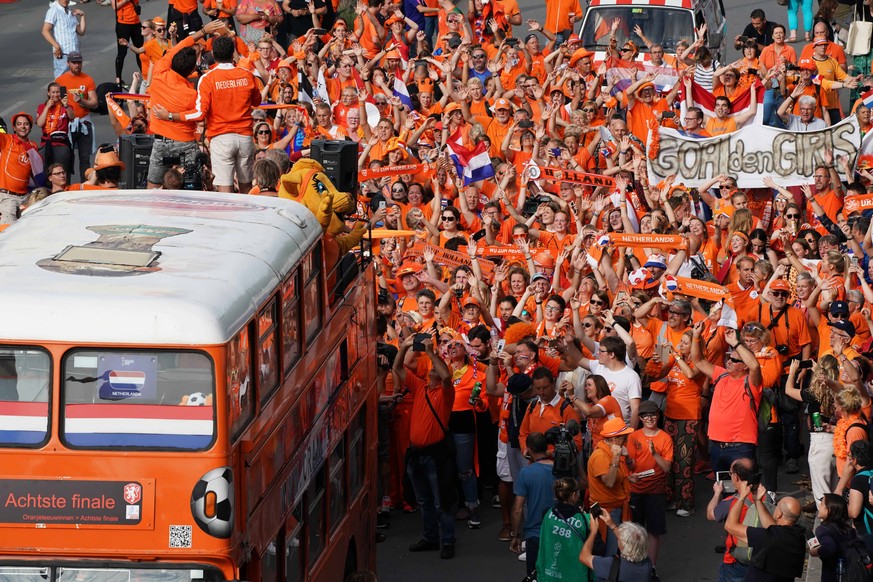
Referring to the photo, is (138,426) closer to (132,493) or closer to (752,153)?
(132,493)

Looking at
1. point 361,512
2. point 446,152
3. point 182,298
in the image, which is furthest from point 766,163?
point 182,298

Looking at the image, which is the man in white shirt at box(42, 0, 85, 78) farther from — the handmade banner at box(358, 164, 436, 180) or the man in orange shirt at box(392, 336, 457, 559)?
the man in orange shirt at box(392, 336, 457, 559)

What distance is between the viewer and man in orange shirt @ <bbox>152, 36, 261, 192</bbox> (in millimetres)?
15469

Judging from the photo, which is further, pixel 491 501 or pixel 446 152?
pixel 446 152

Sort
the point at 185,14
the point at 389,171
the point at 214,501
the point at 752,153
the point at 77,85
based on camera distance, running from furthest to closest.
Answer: the point at 185,14 < the point at 77,85 < the point at 752,153 < the point at 389,171 < the point at 214,501

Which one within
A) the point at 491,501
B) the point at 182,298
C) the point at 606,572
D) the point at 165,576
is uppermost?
the point at 182,298

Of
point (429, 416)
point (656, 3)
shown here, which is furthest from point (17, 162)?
point (656, 3)

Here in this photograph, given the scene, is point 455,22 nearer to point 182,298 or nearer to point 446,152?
point 446,152

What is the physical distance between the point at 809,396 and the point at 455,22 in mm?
13185

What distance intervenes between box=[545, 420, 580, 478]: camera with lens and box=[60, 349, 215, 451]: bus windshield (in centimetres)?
460

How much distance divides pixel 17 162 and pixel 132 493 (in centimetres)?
1178

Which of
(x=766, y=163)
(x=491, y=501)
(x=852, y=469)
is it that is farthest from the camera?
(x=766, y=163)

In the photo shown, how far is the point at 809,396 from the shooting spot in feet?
46.5

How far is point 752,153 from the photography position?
761 inches
